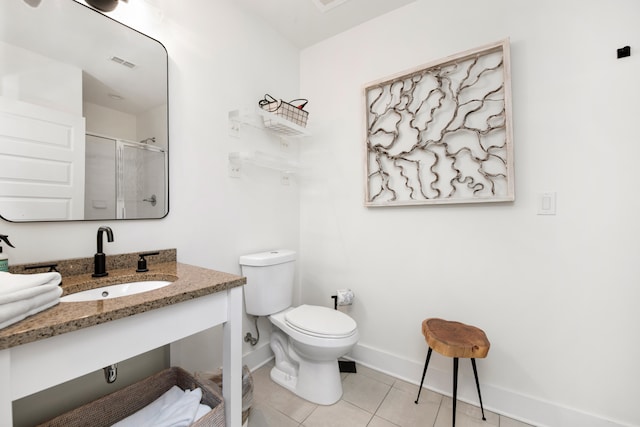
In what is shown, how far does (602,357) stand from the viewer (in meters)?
1.28

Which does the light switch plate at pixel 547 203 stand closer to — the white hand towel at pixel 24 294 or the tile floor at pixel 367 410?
the tile floor at pixel 367 410

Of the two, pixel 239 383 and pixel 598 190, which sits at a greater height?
pixel 598 190

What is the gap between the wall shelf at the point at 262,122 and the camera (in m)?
1.71

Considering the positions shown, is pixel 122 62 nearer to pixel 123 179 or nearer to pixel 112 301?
pixel 123 179

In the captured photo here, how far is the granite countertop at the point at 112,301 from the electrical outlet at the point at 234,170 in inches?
26.3

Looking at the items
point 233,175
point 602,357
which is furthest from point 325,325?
point 602,357

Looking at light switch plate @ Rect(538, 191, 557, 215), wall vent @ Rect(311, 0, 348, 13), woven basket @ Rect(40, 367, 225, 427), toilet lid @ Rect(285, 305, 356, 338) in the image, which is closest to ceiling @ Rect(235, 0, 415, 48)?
wall vent @ Rect(311, 0, 348, 13)

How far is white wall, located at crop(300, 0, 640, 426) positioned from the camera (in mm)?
1253

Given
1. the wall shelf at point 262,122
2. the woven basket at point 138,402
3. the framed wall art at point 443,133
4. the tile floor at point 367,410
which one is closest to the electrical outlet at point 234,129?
the wall shelf at point 262,122

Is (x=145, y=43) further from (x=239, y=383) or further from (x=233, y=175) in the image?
(x=239, y=383)

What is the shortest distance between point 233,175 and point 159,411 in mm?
1228

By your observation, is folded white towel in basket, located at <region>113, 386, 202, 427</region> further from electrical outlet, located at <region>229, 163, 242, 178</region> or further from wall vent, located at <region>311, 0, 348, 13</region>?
wall vent, located at <region>311, 0, 348, 13</region>

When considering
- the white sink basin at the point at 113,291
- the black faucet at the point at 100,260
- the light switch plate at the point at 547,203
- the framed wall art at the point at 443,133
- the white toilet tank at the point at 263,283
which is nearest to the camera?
the white sink basin at the point at 113,291

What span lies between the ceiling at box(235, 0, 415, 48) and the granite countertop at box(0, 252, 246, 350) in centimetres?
174
